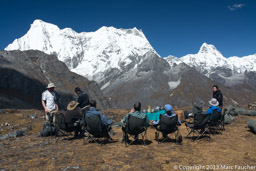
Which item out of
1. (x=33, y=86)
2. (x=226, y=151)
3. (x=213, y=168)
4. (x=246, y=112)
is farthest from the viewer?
(x=33, y=86)

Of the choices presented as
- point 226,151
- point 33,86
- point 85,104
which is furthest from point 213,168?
point 33,86

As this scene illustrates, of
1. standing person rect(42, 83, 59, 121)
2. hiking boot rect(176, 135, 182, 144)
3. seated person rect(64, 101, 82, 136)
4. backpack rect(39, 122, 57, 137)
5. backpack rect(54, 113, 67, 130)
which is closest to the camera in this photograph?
hiking boot rect(176, 135, 182, 144)

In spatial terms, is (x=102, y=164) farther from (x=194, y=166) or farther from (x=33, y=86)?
(x=33, y=86)

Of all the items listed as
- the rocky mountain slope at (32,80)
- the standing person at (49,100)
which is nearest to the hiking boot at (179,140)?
the standing person at (49,100)

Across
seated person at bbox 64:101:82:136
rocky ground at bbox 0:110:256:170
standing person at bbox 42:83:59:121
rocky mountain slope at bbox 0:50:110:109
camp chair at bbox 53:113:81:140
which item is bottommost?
rocky ground at bbox 0:110:256:170

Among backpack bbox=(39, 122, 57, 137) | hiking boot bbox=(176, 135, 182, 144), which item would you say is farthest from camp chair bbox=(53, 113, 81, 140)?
hiking boot bbox=(176, 135, 182, 144)

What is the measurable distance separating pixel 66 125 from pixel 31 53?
119m

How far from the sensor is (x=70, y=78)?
122 metres

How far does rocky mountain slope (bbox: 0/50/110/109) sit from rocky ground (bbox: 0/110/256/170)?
55.1m

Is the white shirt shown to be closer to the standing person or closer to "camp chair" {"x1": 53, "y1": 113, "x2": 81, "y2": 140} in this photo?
the standing person

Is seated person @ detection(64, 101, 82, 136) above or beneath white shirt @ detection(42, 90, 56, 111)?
beneath

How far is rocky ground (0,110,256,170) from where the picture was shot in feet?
21.2

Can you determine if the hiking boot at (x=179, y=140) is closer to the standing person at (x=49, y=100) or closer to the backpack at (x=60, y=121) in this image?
the backpack at (x=60, y=121)

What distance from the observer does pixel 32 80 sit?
89.9 metres
